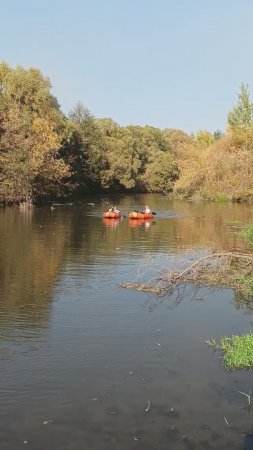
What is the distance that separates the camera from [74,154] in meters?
72.9

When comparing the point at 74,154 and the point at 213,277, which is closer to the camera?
the point at 213,277

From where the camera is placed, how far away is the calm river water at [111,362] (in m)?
7.56

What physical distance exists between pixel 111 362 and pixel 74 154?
64.1m

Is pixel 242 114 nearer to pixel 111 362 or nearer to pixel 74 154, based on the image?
pixel 74 154

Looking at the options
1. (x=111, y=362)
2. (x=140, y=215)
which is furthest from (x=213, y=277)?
(x=140, y=215)

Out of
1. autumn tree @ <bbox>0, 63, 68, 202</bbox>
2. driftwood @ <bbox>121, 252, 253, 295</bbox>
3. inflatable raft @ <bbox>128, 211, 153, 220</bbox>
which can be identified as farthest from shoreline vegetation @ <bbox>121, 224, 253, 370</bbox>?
autumn tree @ <bbox>0, 63, 68, 202</bbox>

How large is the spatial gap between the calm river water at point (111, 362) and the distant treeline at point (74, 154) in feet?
96.2

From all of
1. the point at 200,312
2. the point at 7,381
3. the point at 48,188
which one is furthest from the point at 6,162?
the point at 7,381

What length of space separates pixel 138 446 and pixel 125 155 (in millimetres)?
83485

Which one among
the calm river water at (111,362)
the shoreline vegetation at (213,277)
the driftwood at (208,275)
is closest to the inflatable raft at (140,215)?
the calm river water at (111,362)

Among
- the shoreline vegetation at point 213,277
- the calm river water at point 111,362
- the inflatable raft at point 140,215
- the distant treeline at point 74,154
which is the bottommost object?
the calm river water at point 111,362

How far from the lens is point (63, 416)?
801 cm

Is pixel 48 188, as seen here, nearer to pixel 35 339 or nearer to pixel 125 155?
pixel 125 155

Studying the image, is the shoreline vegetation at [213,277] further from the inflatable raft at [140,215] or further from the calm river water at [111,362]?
the inflatable raft at [140,215]
